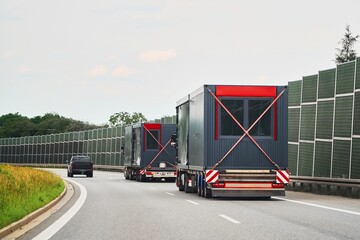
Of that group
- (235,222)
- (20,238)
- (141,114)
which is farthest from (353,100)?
(141,114)

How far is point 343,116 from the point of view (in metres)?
28.0

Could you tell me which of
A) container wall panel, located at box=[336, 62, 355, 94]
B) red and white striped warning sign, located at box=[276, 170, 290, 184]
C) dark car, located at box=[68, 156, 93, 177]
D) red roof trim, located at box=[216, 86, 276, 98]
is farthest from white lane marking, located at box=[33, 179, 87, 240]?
dark car, located at box=[68, 156, 93, 177]

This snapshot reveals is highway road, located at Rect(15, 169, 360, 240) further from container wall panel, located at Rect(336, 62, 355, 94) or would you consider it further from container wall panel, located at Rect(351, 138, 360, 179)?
container wall panel, located at Rect(336, 62, 355, 94)

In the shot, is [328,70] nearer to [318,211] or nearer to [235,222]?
[318,211]

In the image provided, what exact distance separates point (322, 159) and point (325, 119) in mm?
1613

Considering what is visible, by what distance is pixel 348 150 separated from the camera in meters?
27.3

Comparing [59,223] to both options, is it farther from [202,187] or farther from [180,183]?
[180,183]

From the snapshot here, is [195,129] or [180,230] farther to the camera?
[195,129]

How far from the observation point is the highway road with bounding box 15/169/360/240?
12867 millimetres

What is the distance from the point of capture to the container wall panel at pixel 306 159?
31.0 meters

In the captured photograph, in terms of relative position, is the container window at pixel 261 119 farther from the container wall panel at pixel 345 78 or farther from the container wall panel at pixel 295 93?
the container wall panel at pixel 295 93

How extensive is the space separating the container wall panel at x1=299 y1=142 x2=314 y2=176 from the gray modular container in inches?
292

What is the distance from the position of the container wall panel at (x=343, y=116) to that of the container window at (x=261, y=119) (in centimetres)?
506

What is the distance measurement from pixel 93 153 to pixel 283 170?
72.8 m
